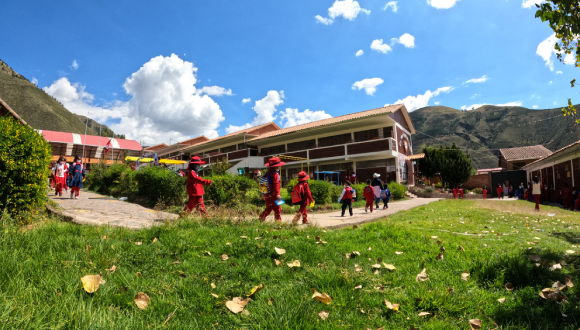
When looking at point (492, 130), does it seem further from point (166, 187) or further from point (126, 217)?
point (126, 217)

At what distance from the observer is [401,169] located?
83.0ft

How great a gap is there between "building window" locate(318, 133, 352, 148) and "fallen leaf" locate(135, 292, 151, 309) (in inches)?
988

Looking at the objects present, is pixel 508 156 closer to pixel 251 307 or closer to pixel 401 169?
pixel 401 169

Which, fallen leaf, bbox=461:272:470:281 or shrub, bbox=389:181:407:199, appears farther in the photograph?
shrub, bbox=389:181:407:199

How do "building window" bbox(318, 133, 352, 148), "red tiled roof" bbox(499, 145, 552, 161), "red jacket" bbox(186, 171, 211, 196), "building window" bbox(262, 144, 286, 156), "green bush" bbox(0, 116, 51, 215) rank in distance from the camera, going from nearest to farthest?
1. "green bush" bbox(0, 116, 51, 215)
2. "red jacket" bbox(186, 171, 211, 196)
3. "building window" bbox(318, 133, 352, 148)
4. "building window" bbox(262, 144, 286, 156)
5. "red tiled roof" bbox(499, 145, 552, 161)

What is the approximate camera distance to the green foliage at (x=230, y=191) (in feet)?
37.0

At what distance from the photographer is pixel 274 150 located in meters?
32.5

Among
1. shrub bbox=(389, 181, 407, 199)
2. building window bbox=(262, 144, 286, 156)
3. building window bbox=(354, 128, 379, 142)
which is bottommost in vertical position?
shrub bbox=(389, 181, 407, 199)

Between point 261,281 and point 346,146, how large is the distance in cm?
2337

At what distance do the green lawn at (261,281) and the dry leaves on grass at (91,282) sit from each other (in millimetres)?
41

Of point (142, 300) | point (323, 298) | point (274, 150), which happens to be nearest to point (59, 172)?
point (142, 300)

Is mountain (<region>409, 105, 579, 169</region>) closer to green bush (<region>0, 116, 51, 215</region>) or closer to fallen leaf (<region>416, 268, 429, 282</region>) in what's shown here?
fallen leaf (<region>416, 268, 429, 282</region>)

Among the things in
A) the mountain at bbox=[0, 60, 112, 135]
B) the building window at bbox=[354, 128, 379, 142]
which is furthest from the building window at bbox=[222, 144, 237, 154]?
the mountain at bbox=[0, 60, 112, 135]

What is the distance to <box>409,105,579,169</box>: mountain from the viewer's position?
78281 millimetres
